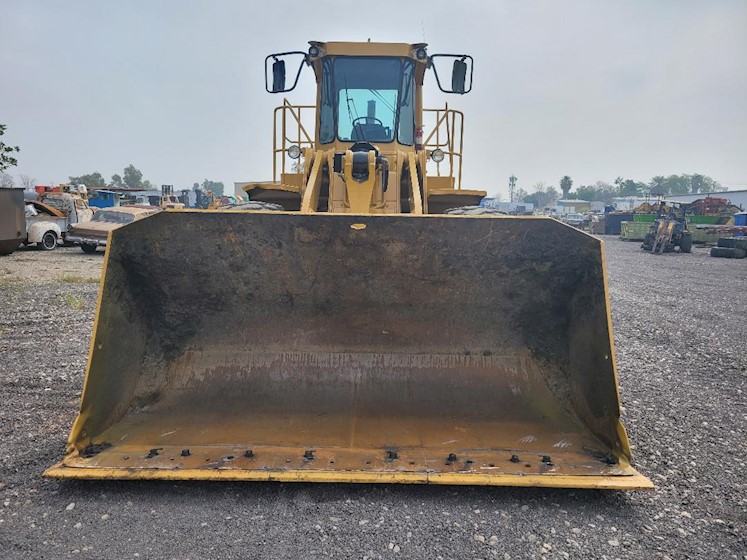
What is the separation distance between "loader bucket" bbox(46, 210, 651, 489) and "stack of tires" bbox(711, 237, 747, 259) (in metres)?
20.3

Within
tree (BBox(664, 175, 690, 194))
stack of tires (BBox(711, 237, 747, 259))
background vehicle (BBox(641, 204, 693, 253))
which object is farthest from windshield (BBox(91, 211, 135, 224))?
tree (BBox(664, 175, 690, 194))

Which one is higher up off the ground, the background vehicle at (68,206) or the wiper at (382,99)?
the wiper at (382,99)

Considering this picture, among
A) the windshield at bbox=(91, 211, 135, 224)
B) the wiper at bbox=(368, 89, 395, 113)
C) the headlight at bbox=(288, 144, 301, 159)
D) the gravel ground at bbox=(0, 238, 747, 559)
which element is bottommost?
the gravel ground at bbox=(0, 238, 747, 559)

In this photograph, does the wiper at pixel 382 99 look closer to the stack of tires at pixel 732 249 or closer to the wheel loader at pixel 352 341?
the wheel loader at pixel 352 341

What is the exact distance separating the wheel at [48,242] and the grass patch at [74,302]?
10.1 meters

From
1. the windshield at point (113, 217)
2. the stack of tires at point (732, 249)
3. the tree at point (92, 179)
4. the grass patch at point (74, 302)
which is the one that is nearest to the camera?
the grass patch at point (74, 302)

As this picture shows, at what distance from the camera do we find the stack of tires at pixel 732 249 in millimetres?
20109

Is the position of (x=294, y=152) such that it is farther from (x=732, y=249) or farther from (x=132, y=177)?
(x=132, y=177)

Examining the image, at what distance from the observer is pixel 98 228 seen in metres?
16.5

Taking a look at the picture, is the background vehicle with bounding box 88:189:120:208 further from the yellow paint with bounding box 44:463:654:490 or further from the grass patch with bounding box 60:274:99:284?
the yellow paint with bounding box 44:463:654:490

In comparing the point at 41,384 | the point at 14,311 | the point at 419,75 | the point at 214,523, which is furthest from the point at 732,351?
the point at 14,311

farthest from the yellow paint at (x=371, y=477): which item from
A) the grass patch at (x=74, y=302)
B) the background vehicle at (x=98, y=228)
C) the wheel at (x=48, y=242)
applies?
the wheel at (x=48, y=242)

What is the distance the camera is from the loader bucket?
309 centimetres

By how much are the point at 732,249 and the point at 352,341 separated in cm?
2124
